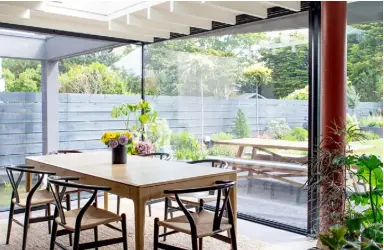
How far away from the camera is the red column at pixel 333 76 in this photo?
3.16 metres

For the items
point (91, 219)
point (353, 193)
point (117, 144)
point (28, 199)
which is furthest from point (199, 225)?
point (28, 199)

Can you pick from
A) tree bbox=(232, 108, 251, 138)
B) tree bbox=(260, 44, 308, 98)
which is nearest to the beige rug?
tree bbox=(232, 108, 251, 138)

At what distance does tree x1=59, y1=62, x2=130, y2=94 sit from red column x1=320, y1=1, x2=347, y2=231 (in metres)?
3.23

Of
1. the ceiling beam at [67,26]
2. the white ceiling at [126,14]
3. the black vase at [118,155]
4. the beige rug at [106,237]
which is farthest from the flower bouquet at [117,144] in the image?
the ceiling beam at [67,26]

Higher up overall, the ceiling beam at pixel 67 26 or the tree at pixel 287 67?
the ceiling beam at pixel 67 26

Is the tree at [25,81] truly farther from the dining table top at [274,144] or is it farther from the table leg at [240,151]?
the table leg at [240,151]

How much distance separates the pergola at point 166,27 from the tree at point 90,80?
0.16 m

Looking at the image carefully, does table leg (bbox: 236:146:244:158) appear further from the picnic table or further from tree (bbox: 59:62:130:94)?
tree (bbox: 59:62:130:94)

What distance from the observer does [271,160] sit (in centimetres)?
439

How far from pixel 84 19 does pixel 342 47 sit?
2.85 meters

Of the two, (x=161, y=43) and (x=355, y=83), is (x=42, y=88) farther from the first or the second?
(x=355, y=83)

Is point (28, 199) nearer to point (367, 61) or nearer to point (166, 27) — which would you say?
point (166, 27)

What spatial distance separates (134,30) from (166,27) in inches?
16.5

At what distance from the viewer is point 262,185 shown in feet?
14.8
